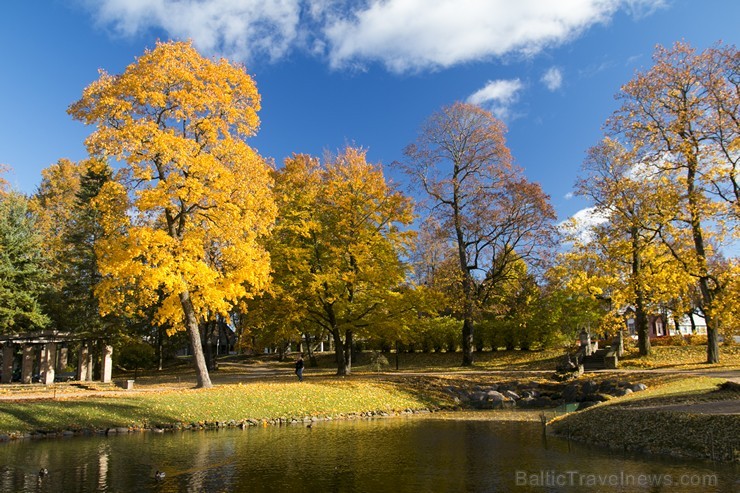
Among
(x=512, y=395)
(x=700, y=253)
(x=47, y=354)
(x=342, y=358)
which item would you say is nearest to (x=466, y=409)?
(x=512, y=395)

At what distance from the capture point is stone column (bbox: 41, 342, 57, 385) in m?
27.0

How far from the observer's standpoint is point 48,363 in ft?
88.1

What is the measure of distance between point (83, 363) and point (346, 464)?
24.7 m

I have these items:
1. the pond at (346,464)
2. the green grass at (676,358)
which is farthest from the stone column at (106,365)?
the green grass at (676,358)

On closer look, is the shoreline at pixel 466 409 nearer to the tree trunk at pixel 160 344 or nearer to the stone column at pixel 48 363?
the stone column at pixel 48 363

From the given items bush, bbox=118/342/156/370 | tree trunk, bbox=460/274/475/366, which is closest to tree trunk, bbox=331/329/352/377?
tree trunk, bbox=460/274/475/366

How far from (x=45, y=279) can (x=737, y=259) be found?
3746 centimetres

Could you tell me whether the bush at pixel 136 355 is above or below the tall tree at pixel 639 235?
below

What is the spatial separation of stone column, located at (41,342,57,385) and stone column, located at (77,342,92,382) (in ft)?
5.83

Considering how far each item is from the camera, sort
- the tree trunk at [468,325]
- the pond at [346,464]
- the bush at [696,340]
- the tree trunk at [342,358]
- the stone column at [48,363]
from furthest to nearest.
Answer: the bush at [696,340] < the tree trunk at [468,325] < the tree trunk at [342,358] < the stone column at [48,363] < the pond at [346,464]

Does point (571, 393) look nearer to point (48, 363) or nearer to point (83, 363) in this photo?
point (48, 363)

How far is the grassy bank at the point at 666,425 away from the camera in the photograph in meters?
11.4

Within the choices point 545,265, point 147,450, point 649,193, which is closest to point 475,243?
A: point 545,265

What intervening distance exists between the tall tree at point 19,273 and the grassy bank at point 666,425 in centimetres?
2864
